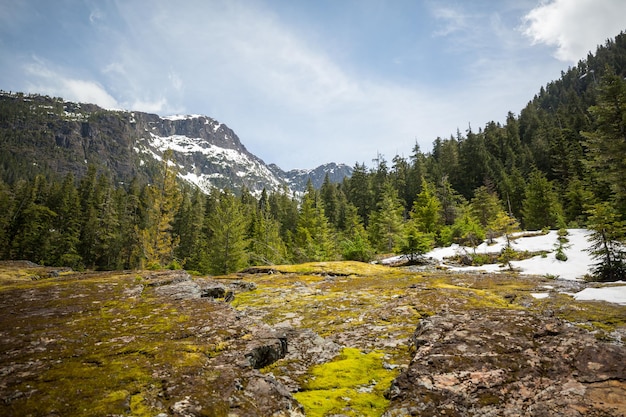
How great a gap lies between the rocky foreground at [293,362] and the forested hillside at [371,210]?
15565 mm

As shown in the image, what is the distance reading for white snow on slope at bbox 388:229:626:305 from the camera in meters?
9.20

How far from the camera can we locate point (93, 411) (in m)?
2.62

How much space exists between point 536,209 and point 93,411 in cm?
6033

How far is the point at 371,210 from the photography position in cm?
6141

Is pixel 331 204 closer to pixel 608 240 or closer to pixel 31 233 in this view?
pixel 31 233

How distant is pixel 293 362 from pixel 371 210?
189 feet

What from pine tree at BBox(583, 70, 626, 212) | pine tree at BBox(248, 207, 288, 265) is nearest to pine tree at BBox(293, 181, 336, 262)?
pine tree at BBox(248, 207, 288, 265)

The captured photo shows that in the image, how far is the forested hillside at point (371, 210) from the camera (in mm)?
21875

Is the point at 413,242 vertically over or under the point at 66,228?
under

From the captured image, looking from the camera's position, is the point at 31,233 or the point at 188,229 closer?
Answer: the point at 31,233

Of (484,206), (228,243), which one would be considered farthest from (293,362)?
(484,206)

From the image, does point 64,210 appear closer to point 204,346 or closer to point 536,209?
point 204,346

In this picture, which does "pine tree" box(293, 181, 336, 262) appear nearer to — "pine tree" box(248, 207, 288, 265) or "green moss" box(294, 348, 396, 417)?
"pine tree" box(248, 207, 288, 265)

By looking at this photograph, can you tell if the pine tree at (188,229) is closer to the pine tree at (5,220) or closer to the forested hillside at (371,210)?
the forested hillside at (371,210)
